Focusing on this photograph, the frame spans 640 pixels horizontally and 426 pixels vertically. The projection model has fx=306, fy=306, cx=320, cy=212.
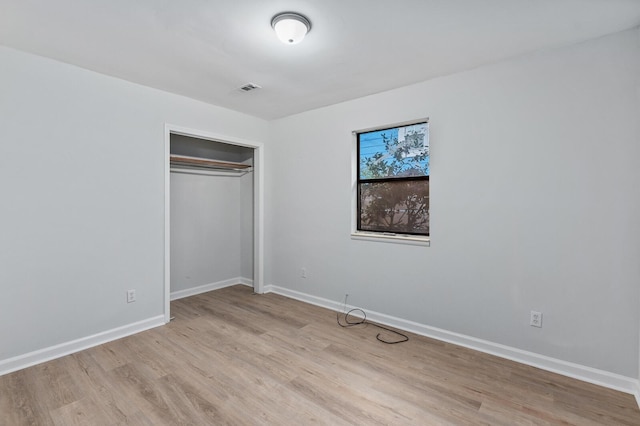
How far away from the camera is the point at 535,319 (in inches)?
95.9

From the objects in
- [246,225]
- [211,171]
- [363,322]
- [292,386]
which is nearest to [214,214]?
[246,225]

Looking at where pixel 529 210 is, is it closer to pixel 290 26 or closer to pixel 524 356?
pixel 524 356

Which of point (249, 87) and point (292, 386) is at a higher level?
point (249, 87)

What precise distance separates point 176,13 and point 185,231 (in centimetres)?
299

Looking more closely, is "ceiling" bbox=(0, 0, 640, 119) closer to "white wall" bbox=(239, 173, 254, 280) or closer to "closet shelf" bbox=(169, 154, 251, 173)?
"closet shelf" bbox=(169, 154, 251, 173)

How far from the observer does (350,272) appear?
11.7ft

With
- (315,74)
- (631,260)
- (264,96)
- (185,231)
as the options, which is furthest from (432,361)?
(185,231)

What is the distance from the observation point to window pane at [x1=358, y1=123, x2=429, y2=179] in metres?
3.14

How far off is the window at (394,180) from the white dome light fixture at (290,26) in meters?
1.60

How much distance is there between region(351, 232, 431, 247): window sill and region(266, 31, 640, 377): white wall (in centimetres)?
7

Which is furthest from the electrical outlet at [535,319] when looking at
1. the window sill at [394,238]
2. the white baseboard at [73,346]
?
the white baseboard at [73,346]

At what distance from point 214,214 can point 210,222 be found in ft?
0.44

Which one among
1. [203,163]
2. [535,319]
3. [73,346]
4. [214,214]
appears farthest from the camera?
[214,214]

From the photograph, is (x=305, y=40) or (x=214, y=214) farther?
(x=214, y=214)
